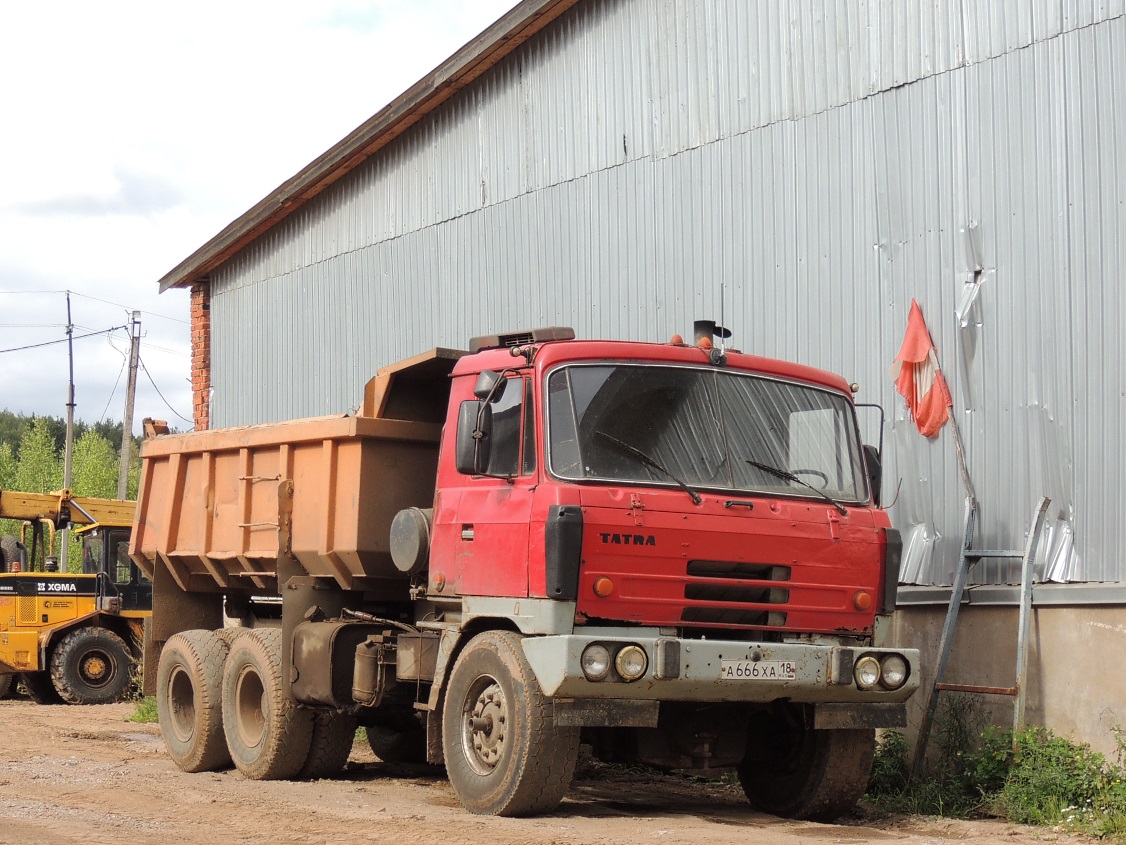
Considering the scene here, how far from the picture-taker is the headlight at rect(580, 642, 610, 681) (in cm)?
788

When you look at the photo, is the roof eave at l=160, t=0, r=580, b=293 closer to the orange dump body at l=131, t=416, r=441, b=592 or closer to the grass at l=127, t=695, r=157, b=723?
the orange dump body at l=131, t=416, r=441, b=592

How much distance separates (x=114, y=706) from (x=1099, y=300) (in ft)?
48.3

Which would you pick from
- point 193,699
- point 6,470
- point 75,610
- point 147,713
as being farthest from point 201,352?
point 6,470

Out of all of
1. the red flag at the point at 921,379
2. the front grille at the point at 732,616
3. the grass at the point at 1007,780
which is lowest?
the grass at the point at 1007,780

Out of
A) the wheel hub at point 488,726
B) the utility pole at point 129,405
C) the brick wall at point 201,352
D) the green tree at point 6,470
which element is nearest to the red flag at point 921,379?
the wheel hub at point 488,726

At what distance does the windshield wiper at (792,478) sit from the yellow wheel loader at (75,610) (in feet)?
42.8

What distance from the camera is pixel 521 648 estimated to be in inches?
326

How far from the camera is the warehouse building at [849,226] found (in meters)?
10.0

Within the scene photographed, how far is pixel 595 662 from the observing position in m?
7.91

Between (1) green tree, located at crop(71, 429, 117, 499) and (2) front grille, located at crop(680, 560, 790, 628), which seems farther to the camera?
(1) green tree, located at crop(71, 429, 117, 499)

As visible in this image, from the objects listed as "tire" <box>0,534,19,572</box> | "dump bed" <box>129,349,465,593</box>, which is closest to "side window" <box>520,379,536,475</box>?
"dump bed" <box>129,349,465,593</box>

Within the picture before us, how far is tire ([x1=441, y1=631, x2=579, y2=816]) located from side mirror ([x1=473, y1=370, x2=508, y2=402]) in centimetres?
137

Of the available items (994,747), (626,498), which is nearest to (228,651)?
(626,498)

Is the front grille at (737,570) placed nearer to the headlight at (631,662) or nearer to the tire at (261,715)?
the headlight at (631,662)
